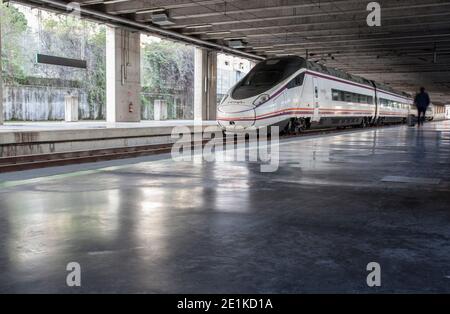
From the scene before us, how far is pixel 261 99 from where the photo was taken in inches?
586

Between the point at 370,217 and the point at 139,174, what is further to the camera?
the point at 139,174

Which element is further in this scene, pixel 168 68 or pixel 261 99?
pixel 168 68

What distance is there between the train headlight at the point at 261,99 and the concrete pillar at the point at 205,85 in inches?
668

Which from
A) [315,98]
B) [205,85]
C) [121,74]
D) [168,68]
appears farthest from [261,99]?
[168,68]

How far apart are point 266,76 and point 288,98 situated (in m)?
1.09

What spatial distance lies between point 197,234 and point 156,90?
125ft

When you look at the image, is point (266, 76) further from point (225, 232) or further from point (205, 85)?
point (205, 85)

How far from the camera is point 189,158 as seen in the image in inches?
378

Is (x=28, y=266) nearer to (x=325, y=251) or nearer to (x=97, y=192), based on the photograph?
(x=325, y=251)

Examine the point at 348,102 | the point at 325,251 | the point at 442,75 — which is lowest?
the point at 325,251

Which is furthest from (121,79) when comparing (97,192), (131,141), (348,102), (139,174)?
(97,192)

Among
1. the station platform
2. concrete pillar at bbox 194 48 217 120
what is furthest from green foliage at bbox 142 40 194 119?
the station platform

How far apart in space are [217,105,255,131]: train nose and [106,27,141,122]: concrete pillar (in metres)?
10.6

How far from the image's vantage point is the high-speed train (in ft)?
48.8
